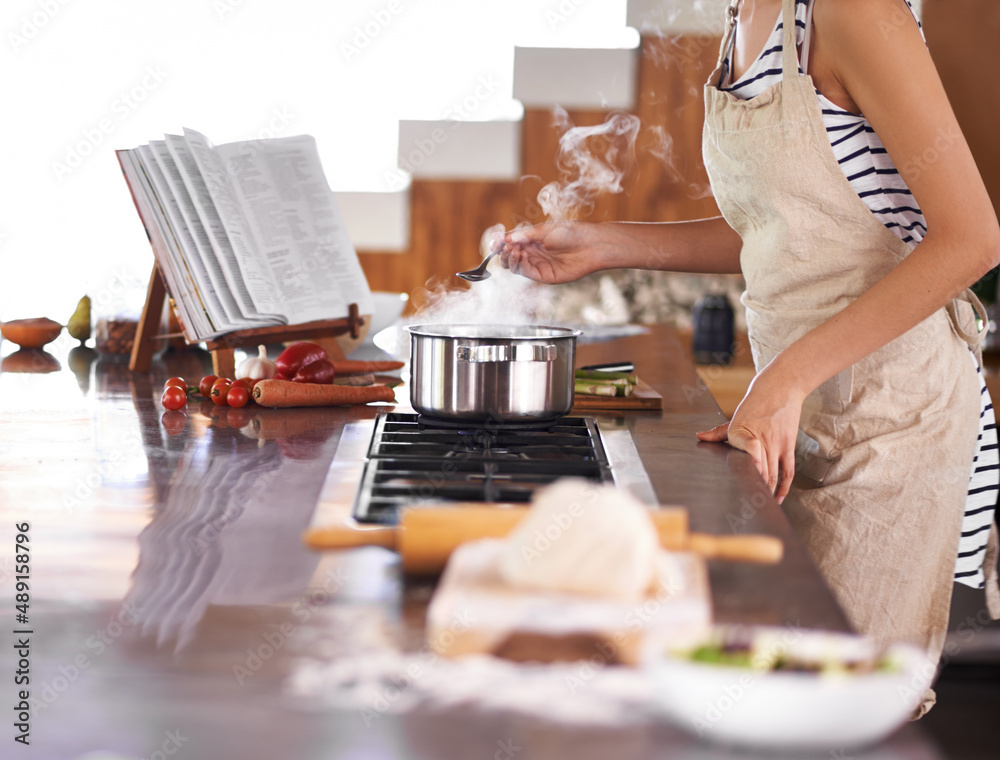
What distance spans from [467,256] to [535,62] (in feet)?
2.41

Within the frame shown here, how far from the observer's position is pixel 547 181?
344cm

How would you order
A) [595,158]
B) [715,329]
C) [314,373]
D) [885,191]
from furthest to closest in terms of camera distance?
1. [595,158]
2. [715,329]
3. [314,373]
4. [885,191]

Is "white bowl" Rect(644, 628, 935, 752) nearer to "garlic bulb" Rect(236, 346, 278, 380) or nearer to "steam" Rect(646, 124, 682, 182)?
"garlic bulb" Rect(236, 346, 278, 380)

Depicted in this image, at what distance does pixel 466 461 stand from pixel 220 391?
1.83 ft

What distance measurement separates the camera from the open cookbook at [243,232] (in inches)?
56.3

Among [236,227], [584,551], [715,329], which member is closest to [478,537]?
[584,551]

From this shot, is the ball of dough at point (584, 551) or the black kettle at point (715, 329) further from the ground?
the ball of dough at point (584, 551)

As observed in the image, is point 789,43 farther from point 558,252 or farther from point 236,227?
point 236,227

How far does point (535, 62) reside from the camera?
339cm

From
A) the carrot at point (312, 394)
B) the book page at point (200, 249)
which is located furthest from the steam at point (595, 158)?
the carrot at point (312, 394)

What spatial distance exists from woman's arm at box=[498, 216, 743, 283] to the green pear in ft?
3.16

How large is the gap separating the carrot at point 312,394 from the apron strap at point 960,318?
0.74 metres

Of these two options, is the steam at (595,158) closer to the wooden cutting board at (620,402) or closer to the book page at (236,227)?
the book page at (236,227)

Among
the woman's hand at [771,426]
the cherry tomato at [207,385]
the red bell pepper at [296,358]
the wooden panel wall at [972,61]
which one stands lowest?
the cherry tomato at [207,385]
